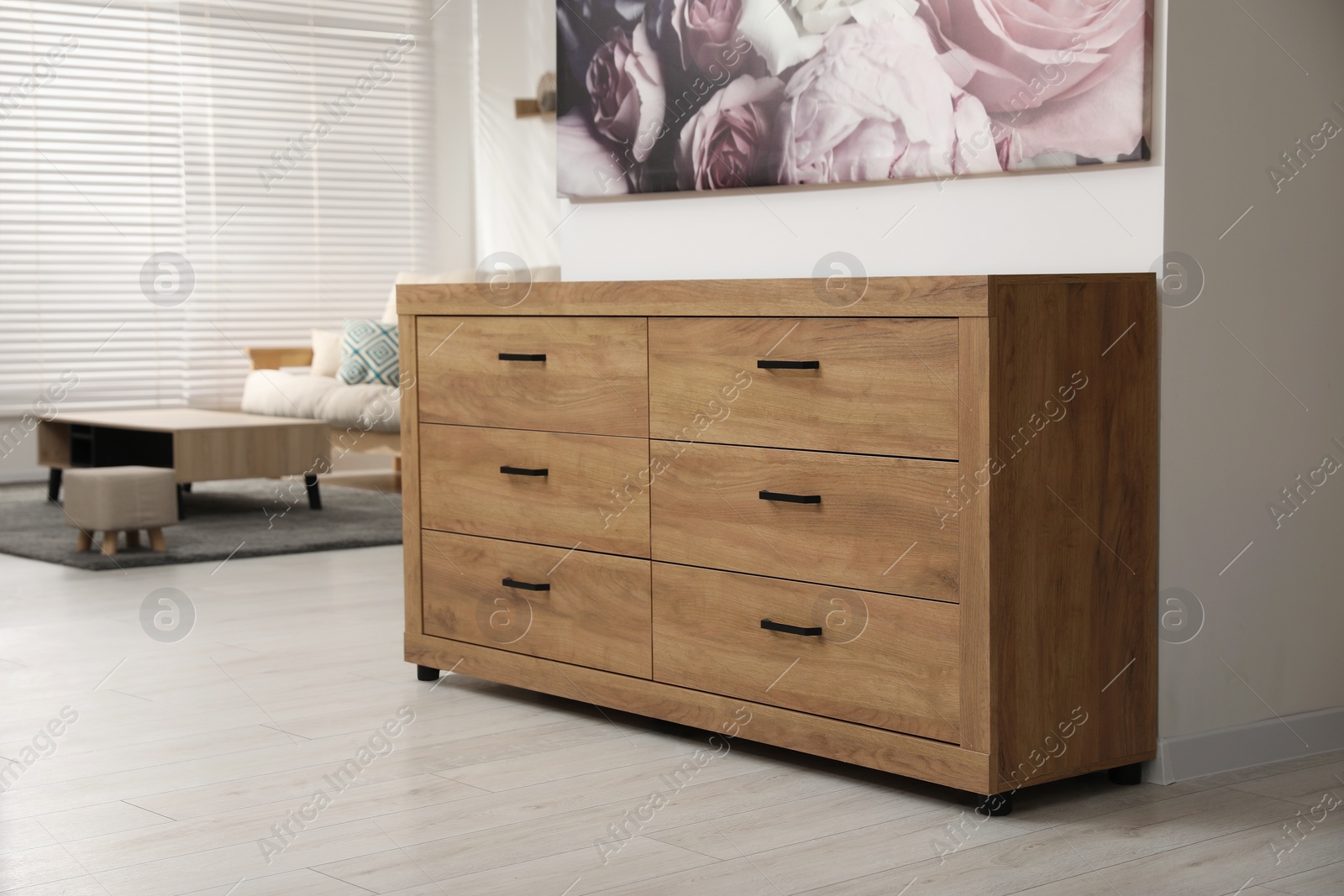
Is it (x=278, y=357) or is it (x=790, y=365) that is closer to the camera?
(x=790, y=365)

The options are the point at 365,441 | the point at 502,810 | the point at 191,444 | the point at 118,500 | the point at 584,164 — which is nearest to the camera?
the point at 502,810

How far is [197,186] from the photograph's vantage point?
7.89 meters

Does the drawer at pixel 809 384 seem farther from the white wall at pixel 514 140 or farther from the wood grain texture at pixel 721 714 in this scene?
the white wall at pixel 514 140

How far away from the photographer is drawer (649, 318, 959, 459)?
238 centimetres

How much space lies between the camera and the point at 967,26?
278cm

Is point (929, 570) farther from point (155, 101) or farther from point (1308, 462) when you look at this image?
point (155, 101)

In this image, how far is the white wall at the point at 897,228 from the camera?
257cm

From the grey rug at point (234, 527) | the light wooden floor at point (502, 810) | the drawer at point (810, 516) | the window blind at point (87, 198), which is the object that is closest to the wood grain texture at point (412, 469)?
the light wooden floor at point (502, 810)

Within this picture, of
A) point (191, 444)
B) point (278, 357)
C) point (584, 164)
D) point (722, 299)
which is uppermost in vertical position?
point (584, 164)

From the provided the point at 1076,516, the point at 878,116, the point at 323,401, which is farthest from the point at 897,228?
the point at 323,401

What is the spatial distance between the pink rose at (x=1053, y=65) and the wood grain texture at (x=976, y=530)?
0.52m

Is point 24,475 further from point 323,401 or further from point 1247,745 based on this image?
point 1247,745

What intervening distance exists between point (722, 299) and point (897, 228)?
463 mm

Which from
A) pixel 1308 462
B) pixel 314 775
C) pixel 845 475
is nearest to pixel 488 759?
pixel 314 775
